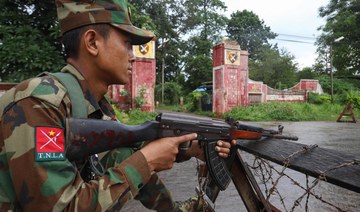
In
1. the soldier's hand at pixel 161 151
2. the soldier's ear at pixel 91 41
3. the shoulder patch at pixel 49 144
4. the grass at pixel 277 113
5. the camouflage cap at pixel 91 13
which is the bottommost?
the grass at pixel 277 113

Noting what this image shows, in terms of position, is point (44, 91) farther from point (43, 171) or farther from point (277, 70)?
point (277, 70)

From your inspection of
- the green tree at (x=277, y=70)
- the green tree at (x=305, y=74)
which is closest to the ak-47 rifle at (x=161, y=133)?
the green tree at (x=277, y=70)

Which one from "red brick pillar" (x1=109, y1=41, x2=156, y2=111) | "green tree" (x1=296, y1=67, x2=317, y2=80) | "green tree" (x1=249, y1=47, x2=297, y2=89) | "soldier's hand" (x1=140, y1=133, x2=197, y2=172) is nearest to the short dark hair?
"soldier's hand" (x1=140, y1=133, x2=197, y2=172)

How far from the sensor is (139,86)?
480 inches

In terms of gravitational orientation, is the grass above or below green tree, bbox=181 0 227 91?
below

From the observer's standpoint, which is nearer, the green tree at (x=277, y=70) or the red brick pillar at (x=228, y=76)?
the red brick pillar at (x=228, y=76)

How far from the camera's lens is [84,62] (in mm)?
1370

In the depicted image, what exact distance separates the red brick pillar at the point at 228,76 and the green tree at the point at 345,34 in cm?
1368

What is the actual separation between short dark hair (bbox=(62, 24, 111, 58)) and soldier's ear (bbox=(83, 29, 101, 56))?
17 mm

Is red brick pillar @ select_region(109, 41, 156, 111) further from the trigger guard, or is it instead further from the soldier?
the soldier

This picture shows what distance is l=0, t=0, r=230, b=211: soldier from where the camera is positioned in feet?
3.15

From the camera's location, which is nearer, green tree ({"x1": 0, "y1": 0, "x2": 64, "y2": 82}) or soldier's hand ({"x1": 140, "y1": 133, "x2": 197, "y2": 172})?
soldier's hand ({"x1": 140, "y1": 133, "x2": 197, "y2": 172})

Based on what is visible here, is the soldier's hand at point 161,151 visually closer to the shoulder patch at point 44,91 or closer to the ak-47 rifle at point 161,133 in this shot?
the ak-47 rifle at point 161,133

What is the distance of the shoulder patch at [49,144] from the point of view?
3.18 feet
